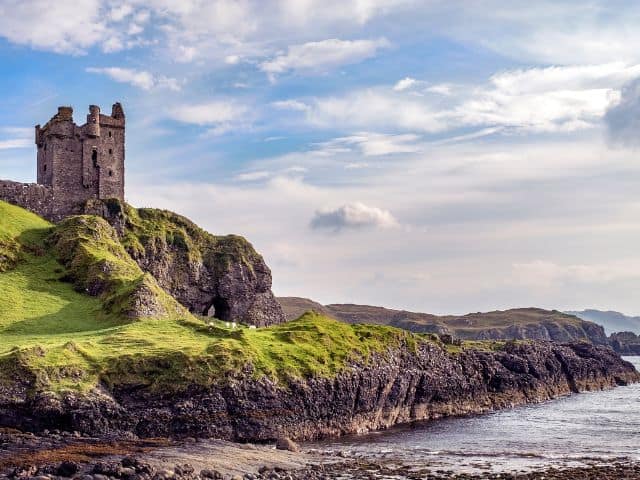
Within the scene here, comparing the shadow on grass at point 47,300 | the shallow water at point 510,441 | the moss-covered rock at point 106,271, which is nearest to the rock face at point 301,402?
the shallow water at point 510,441

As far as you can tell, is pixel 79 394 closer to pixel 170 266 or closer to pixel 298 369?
pixel 298 369

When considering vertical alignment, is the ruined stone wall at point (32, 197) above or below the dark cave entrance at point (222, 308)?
above

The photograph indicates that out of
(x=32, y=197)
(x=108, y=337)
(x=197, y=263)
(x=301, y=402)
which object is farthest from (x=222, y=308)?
(x=301, y=402)

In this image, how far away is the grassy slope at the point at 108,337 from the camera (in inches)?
2293

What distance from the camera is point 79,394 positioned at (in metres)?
54.5

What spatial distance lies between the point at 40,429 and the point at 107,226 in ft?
176

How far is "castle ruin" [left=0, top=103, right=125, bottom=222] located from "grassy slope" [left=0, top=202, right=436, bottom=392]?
254 inches

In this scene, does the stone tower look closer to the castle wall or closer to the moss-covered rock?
the castle wall

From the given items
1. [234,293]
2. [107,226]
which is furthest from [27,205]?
[234,293]

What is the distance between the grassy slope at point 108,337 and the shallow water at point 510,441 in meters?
9.80

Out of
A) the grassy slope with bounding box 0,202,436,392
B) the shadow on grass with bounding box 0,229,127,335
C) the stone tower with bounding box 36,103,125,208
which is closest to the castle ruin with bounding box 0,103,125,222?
the stone tower with bounding box 36,103,125,208

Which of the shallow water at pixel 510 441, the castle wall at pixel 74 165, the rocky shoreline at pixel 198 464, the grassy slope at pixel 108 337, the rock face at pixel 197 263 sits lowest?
the shallow water at pixel 510 441

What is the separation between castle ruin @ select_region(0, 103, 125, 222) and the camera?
109 metres

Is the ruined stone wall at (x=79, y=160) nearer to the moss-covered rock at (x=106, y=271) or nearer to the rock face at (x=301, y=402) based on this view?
the moss-covered rock at (x=106, y=271)
